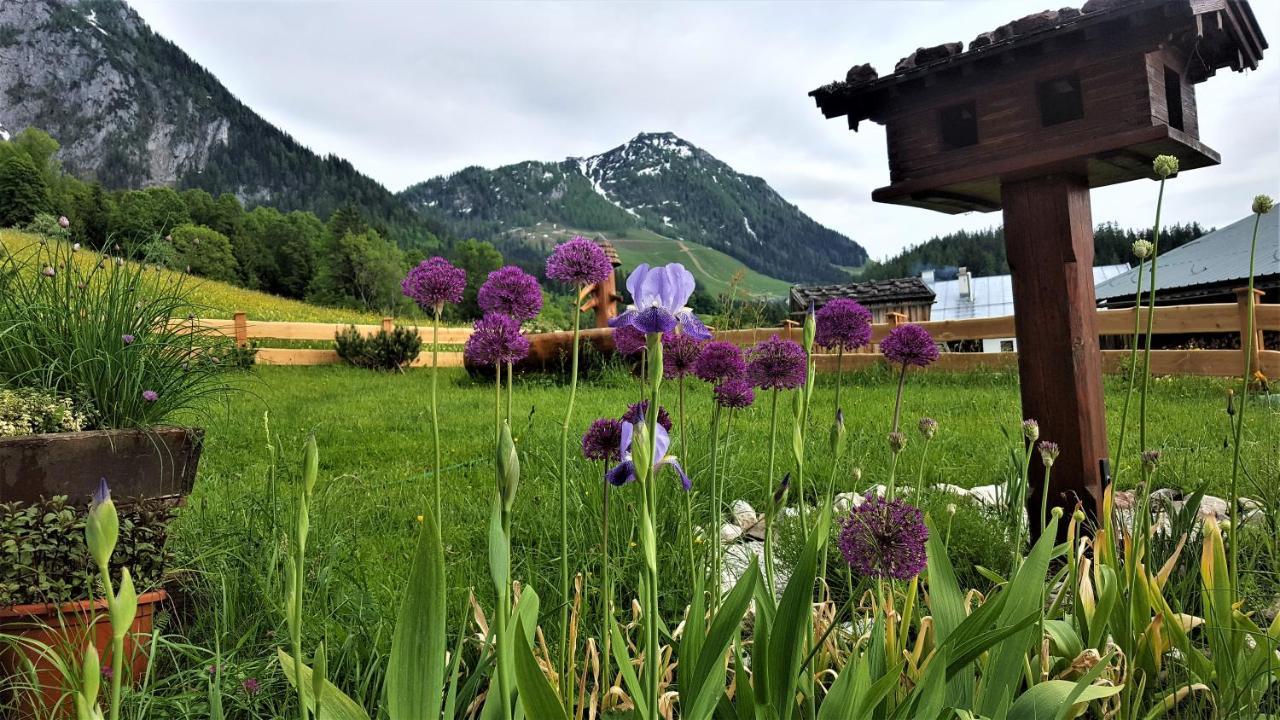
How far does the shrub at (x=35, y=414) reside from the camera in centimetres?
237

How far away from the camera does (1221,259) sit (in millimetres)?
19688

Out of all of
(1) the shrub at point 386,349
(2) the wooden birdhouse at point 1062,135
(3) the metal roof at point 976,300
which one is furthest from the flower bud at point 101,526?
(3) the metal roof at point 976,300

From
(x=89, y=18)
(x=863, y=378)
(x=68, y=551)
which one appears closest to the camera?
(x=68, y=551)

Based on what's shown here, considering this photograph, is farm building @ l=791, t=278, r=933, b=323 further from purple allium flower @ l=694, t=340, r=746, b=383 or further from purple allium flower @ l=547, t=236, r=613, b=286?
purple allium flower @ l=547, t=236, r=613, b=286

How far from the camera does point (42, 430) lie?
2.47 metres

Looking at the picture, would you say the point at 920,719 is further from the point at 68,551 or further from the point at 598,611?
the point at 68,551

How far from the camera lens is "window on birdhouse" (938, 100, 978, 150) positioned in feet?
9.09

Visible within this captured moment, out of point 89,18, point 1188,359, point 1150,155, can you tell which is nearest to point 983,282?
point 1188,359

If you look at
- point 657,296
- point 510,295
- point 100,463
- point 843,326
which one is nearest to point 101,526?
point 657,296

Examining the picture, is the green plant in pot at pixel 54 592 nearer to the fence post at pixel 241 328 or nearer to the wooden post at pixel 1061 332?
the wooden post at pixel 1061 332

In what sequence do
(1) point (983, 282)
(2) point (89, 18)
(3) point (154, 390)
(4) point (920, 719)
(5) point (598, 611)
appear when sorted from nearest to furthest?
(4) point (920, 719), (5) point (598, 611), (3) point (154, 390), (1) point (983, 282), (2) point (89, 18)

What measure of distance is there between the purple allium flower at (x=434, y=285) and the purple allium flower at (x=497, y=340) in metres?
0.14

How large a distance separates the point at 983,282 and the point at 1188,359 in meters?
42.6

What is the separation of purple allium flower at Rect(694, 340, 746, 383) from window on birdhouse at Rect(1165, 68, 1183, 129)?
2.25m
